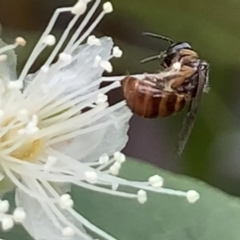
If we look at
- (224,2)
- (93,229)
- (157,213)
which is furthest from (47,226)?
(224,2)

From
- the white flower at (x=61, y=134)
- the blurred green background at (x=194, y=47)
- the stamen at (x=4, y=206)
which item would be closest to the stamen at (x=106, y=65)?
the white flower at (x=61, y=134)

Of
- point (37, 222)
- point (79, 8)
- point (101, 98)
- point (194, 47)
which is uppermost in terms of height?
point (79, 8)

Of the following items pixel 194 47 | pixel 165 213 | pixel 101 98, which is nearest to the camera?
pixel 101 98

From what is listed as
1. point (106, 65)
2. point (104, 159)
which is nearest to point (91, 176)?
point (104, 159)

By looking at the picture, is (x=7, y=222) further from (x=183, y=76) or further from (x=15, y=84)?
(x=183, y=76)

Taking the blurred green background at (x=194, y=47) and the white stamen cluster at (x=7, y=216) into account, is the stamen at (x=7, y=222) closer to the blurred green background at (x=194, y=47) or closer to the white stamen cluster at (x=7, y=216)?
the white stamen cluster at (x=7, y=216)

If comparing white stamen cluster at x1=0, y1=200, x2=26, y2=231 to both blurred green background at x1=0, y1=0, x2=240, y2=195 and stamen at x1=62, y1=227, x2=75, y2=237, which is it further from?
blurred green background at x1=0, y1=0, x2=240, y2=195
